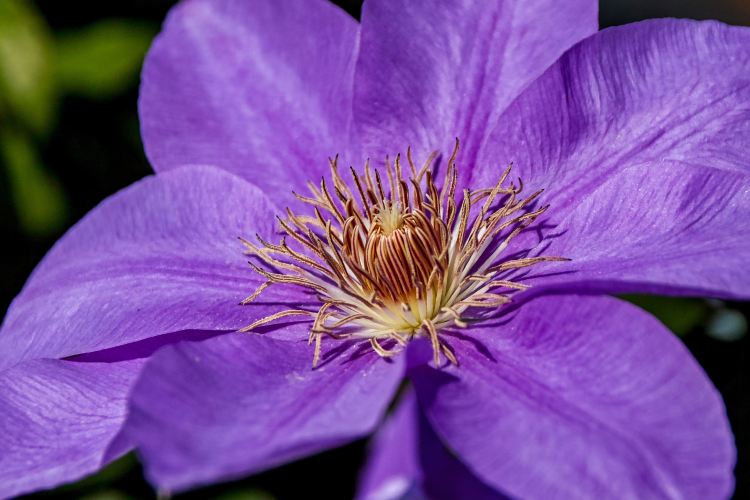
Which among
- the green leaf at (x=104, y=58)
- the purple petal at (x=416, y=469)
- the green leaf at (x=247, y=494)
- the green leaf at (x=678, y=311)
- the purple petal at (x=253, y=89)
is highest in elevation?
the purple petal at (x=253, y=89)

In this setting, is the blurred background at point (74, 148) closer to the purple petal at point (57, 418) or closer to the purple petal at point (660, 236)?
the purple petal at point (57, 418)

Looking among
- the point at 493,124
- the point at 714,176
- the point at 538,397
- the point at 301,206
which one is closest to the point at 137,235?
the point at 301,206

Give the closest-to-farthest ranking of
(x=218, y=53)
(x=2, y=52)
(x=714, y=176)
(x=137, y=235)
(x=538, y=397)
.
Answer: (x=538, y=397)
(x=714, y=176)
(x=137, y=235)
(x=218, y=53)
(x=2, y=52)

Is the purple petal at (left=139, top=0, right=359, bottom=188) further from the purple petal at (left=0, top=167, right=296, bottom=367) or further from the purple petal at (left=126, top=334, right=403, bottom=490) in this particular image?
the purple petal at (left=126, top=334, right=403, bottom=490)

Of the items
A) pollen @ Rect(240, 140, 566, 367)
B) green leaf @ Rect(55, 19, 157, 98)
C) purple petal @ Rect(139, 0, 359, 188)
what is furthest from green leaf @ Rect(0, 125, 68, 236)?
pollen @ Rect(240, 140, 566, 367)

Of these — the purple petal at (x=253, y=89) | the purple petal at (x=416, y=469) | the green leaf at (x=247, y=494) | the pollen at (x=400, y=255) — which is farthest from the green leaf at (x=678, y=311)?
the green leaf at (x=247, y=494)

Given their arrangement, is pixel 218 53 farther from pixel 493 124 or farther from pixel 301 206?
pixel 493 124
